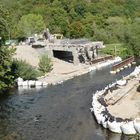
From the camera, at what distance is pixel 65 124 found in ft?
184

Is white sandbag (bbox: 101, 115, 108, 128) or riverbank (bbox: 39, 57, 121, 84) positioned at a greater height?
riverbank (bbox: 39, 57, 121, 84)

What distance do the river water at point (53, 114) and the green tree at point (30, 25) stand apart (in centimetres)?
4448

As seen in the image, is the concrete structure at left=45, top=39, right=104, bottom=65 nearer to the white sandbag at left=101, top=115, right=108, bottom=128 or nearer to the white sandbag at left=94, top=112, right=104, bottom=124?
the white sandbag at left=94, top=112, right=104, bottom=124

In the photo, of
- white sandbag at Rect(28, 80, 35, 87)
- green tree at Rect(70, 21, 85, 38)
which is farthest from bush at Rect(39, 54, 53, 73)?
green tree at Rect(70, 21, 85, 38)

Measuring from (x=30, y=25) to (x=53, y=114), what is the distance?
69.9 m

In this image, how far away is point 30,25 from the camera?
128m

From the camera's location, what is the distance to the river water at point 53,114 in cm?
5228

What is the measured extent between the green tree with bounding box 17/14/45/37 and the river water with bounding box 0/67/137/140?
44.5 m

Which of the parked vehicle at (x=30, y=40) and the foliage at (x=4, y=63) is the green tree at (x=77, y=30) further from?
the foliage at (x=4, y=63)

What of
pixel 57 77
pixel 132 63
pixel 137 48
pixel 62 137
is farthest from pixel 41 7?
pixel 62 137

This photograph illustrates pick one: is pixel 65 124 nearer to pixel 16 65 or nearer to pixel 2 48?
pixel 2 48

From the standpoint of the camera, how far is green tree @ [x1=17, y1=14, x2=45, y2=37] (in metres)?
124

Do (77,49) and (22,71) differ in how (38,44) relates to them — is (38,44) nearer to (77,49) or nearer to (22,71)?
(77,49)

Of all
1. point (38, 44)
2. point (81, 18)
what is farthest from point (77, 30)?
point (38, 44)
